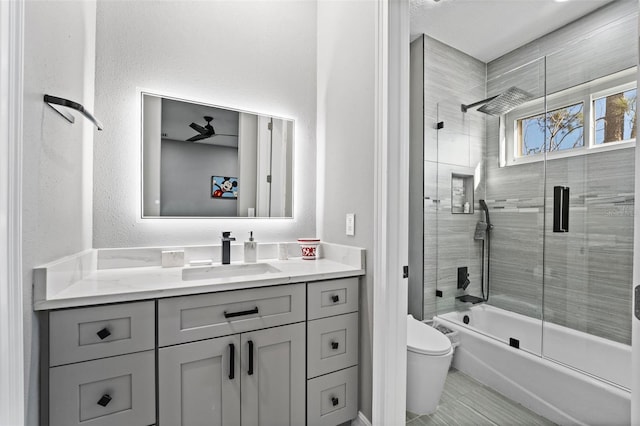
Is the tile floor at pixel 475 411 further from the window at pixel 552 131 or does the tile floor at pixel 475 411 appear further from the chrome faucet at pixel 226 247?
the window at pixel 552 131

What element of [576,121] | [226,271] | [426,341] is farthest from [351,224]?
[576,121]

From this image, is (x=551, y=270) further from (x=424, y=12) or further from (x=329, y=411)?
(x=424, y=12)

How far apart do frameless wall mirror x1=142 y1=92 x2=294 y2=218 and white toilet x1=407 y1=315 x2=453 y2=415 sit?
1.13 metres

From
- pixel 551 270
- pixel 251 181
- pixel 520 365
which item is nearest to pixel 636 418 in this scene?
pixel 520 365

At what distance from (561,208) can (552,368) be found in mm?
1110

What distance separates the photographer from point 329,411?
1399 mm

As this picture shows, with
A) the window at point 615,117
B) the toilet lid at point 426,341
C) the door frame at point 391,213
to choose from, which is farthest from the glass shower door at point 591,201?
the door frame at point 391,213

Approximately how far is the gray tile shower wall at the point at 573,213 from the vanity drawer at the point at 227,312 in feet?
6.70

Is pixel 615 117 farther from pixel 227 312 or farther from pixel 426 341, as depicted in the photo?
pixel 227 312

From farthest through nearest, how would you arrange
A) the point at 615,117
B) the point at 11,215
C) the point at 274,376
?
the point at 615,117 → the point at 274,376 → the point at 11,215

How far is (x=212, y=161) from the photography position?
5.57ft

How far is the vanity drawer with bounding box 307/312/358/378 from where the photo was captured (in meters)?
1.36

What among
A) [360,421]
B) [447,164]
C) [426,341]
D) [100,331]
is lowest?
[360,421]

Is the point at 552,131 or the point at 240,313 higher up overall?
the point at 552,131
